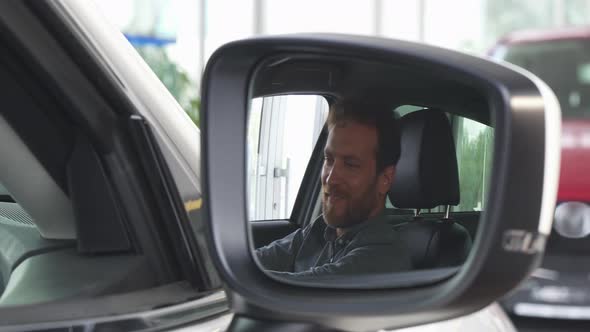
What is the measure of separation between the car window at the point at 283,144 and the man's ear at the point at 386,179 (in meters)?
0.12

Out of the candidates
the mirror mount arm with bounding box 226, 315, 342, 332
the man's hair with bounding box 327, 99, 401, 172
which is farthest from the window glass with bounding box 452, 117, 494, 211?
the mirror mount arm with bounding box 226, 315, 342, 332

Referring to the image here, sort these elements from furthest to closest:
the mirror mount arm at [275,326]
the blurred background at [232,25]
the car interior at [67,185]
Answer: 1. the blurred background at [232,25]
2. the car interior at [67,185]
3. the mirror mount arm at [275,326]

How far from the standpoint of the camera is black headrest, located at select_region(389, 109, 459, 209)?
1.60m

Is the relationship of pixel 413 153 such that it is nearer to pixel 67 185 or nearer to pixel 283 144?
pixel 283 144

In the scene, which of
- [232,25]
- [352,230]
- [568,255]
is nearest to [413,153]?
[352,230]

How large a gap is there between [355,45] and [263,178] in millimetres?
356

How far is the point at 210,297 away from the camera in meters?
1.70

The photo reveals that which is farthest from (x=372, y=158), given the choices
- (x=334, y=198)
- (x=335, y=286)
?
(x=335, y=286)

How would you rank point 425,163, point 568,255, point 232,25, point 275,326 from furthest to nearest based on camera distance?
point 232,25
point 568,255
point 425,163
point 275,326

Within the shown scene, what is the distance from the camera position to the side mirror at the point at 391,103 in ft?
3.65

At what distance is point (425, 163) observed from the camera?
5.41 feet

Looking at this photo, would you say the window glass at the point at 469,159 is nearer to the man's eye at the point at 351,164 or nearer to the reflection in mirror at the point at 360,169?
the reflection in mirror at the point at 360,169

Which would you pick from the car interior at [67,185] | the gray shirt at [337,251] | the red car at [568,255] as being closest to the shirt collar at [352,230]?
the gray shirt at [337,251]

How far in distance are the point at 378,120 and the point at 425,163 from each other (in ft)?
0.44
